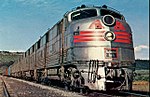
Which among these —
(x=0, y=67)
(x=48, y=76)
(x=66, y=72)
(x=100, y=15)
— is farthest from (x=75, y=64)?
(x=0, y=67)

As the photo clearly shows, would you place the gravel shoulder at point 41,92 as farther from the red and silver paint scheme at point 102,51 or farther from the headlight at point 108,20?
the headlight at point 108,20

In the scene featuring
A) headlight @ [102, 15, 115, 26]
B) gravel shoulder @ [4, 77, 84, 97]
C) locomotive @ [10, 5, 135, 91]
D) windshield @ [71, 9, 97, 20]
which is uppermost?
windshield @ [71, 9, 97, 20]

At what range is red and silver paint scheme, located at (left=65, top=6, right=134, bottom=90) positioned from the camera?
11609 millimetres

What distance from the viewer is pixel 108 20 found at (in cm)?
1231

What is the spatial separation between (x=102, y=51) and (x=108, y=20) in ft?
5.06

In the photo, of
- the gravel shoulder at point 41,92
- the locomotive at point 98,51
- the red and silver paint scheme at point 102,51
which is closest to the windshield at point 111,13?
the locomotive at point 98,51

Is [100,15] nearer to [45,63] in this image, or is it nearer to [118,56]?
[118,56]

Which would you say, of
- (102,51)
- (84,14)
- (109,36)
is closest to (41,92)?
(102,51)

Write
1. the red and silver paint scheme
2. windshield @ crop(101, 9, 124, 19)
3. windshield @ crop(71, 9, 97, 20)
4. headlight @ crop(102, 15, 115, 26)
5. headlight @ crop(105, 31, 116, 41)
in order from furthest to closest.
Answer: windshield @ crop(101, 9, 124, 19) → windshield @ crop(71, 9, 97, 20) → headlight @ crop(102, 15, 115, 26) → headlight @ crop(105, 31, 116, 41) → the red and silver paint scheme

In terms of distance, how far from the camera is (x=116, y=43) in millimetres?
12047

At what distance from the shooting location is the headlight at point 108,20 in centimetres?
1218

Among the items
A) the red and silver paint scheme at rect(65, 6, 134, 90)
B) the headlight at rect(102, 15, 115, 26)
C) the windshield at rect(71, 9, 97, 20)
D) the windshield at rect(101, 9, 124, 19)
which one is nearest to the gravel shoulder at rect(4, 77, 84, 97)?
the red and silver paint scheme at rect(65, 6, 134, 90)

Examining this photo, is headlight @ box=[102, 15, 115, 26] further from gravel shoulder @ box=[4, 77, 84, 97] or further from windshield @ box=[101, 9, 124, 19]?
gravel shoulder @ box=[4, 77, 84, 97]

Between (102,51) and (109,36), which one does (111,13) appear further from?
(102,51)
